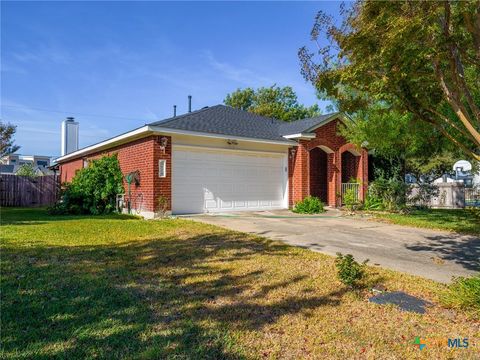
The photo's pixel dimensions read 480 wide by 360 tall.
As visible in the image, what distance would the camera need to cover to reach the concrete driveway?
5523 millimetres

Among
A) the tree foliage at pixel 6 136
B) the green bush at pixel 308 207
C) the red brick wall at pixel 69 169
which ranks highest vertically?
the tree foliage at pixel 6 136

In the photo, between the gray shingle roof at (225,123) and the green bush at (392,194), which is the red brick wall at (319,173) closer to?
the gray shingle roof at (225,123)

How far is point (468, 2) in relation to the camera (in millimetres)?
3982

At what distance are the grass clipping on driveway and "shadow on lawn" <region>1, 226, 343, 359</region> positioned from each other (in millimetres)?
13

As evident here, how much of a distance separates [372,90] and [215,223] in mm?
5974

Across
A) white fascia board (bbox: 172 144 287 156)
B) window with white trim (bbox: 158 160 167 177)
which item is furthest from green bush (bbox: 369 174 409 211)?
window with white trim (bbox: 158 160 167 177)

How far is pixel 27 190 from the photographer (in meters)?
19.8

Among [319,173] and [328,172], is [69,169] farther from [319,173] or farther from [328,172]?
[328,172]

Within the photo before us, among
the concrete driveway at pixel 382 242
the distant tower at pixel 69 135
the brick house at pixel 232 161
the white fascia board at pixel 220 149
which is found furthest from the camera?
the distant tower at pixel 69 135

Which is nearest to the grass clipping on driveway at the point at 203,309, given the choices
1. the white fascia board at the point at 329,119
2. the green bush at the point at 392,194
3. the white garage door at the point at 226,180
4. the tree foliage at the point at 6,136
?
the white garage door at the point at 226,180

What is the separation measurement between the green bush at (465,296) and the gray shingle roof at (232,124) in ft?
30.9

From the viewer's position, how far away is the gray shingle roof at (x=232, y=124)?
40.2 feet

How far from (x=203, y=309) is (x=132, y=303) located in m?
0.79
